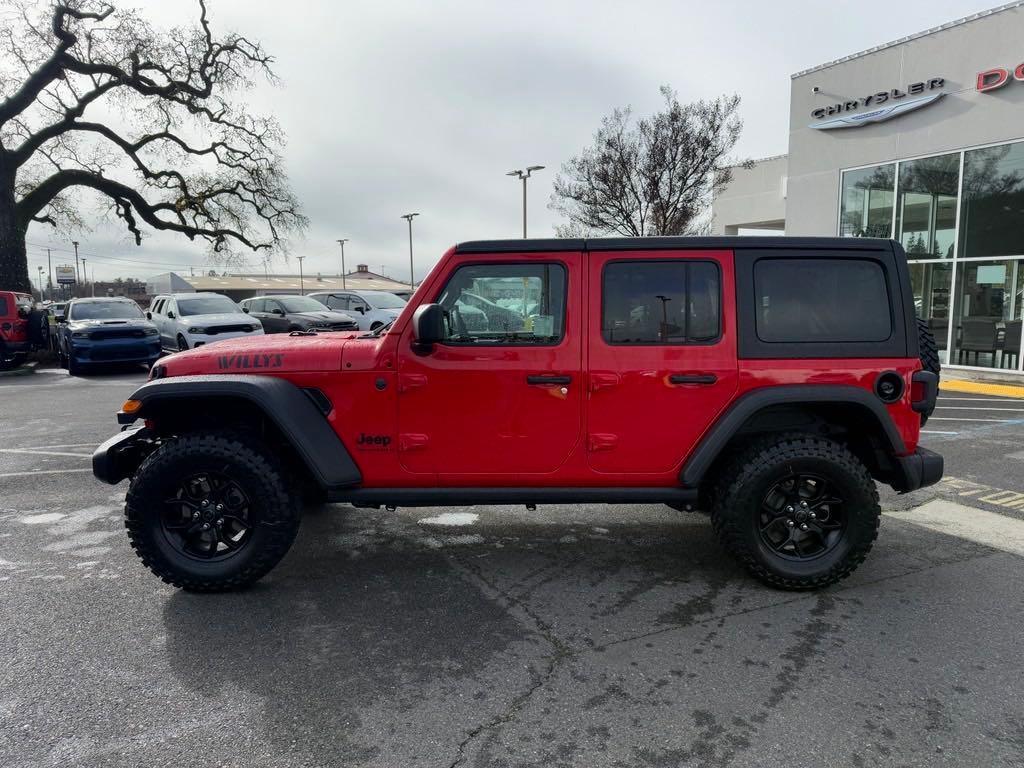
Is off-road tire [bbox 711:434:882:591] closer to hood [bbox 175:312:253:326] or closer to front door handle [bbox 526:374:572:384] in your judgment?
front door handle [bbox 526:374:572:384]

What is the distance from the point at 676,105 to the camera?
2223 centimetres

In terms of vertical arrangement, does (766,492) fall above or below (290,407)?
below

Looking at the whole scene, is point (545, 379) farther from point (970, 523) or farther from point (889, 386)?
point (970, 523)

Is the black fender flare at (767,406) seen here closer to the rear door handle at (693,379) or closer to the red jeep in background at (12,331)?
the rear door handle at (693,379)

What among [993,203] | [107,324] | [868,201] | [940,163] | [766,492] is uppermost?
[940,163]

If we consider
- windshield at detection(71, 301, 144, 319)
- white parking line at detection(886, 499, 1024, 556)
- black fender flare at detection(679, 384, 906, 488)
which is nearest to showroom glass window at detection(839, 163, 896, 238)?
white parking line at detection(886, 499, 1024, 556)

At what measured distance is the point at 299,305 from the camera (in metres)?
19.2

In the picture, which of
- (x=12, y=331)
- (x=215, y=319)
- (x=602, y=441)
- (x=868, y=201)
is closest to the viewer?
(x=602, y=441)

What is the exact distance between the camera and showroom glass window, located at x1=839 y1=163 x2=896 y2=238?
1477 centimetres

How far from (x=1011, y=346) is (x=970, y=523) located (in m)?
10.6

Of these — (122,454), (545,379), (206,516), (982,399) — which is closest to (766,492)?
Result: (545,379)

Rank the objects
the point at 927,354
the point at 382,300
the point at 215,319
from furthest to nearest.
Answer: the point at 382,300 → the point at 215,319 → the point at 927,354

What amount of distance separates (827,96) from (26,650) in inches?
680

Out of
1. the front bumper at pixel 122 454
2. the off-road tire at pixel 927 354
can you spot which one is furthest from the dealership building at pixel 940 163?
the front bumper at pixel 122 454
